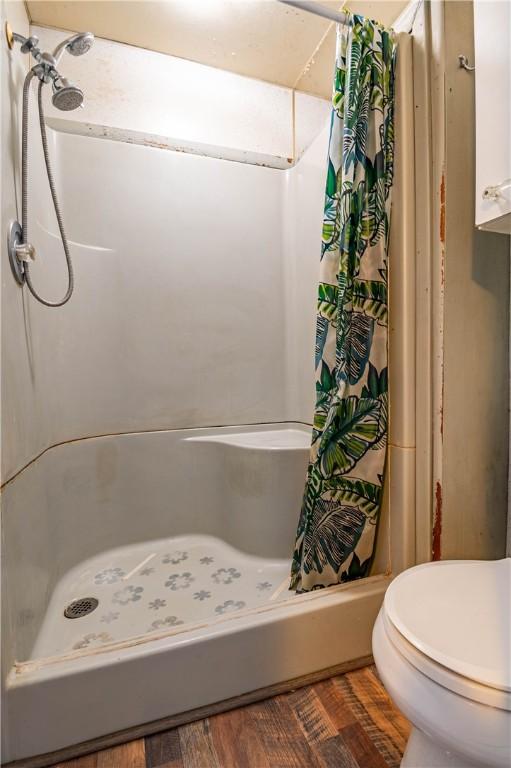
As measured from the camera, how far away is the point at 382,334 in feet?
3.30

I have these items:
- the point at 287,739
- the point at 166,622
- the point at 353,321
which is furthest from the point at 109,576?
the point at 353,321

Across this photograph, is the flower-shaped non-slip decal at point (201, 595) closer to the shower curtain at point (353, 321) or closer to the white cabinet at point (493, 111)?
the shower curtain at point (353, 321)

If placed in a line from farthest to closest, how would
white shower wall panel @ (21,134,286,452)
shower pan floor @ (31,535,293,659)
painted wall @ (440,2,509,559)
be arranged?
white shower wall panel @ (21,134,286,452) < shower pan floor @ (31,535,293,659) < painted wall @ (440,2,509,559)

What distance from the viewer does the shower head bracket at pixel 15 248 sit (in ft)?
3.11

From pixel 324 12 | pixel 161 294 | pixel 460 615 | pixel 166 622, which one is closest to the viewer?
pixel 460 615

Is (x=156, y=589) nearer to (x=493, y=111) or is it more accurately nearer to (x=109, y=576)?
(x=109, y=576)

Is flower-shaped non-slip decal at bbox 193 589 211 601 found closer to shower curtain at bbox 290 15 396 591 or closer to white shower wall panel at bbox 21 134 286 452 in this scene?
shower curtain at bbox 290 15 396 591

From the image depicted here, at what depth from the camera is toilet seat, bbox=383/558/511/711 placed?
0.51m

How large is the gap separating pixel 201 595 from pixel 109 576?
15.0 inches

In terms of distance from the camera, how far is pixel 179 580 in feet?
4.34

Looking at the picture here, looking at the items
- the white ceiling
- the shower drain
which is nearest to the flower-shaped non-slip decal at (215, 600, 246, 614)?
the shower drain

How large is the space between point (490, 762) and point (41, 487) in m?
1.22

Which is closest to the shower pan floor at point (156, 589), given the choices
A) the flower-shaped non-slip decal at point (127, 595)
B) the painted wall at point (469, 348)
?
the flower-shaped non-slip decal at point (127, 595)

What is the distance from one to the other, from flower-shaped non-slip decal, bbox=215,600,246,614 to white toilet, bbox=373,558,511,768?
61 cm
